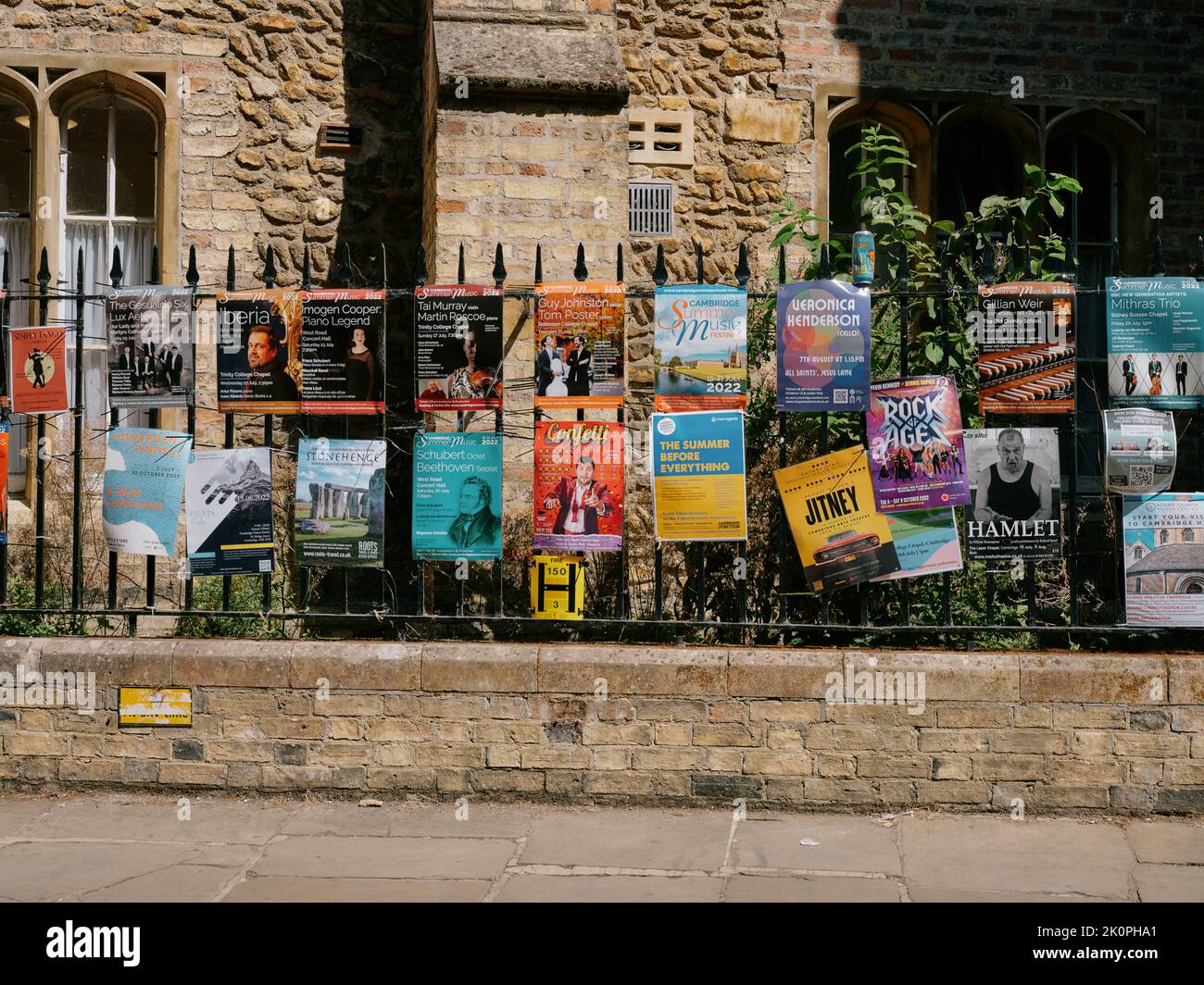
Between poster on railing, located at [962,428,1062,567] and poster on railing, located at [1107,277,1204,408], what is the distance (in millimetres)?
434

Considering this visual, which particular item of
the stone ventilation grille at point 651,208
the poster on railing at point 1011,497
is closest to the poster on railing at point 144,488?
the poster on railing at point 1011,497

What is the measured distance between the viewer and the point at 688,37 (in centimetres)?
866

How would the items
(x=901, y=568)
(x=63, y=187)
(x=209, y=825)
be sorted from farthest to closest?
(x=63, y=187), (x=901, y=568), (x=209, y=825)

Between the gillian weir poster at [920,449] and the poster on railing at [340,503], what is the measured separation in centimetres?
218

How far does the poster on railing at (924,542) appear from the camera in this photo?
5531 mm

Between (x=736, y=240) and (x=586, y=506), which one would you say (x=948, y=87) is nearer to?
(x=736, y=240)

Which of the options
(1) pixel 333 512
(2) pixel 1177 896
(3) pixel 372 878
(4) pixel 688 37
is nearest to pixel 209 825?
(3) pixel 372 878

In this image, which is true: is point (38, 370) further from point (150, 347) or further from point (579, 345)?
point (579, 345)

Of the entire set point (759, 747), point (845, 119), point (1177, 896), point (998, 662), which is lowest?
point (1177, 896)

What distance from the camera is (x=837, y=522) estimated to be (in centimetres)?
560

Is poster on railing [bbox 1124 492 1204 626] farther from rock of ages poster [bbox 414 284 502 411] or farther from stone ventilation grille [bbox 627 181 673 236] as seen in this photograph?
stone ventilation grille [bbox 627 181 673 236]

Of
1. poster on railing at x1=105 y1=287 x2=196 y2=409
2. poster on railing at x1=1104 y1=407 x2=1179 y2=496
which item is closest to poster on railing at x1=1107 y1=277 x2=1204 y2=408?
poster on railing at x1=1104 y1=407 x2=1179 y2=496

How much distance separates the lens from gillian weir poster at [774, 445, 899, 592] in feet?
18.3

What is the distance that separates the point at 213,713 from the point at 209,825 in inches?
20.2
